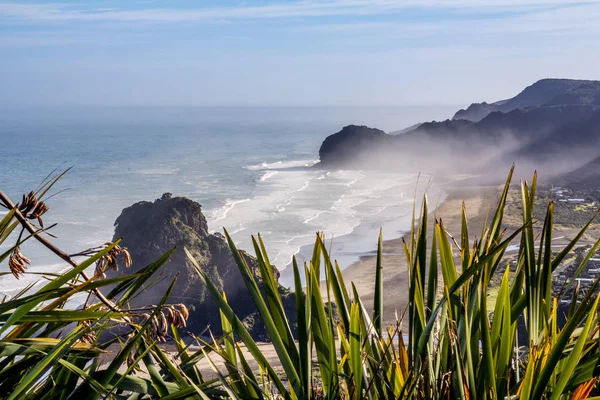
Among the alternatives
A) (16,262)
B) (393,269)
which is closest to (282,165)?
(393,269)

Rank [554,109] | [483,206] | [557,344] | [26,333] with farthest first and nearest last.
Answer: [554,109], [483,206], [26,333], [557,344]

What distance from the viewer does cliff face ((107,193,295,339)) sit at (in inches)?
772

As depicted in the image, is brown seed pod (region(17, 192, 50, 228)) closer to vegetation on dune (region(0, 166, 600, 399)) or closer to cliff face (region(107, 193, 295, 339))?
vegetation on dune (region(0, 166, 600, 399))

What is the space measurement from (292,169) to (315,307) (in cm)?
6006

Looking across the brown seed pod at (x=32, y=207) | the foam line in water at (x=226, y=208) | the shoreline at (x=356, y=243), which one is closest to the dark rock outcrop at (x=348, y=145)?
the foam line in water at (x=226, y=208)

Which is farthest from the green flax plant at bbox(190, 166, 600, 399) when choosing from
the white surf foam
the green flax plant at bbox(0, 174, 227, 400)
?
the white surf foam

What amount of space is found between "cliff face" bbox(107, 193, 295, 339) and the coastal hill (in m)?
40.8

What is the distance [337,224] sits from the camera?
33219mm

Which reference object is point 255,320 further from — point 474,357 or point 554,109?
point 554,109

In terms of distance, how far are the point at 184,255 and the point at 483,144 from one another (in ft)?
172

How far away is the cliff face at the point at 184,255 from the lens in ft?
64.3

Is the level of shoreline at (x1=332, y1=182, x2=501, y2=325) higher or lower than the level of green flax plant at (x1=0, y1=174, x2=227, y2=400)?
lower

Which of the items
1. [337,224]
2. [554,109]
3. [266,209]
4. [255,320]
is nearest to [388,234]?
[337,224]

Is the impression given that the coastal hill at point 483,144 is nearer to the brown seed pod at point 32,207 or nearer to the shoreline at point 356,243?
the shoreline at point 356,243
